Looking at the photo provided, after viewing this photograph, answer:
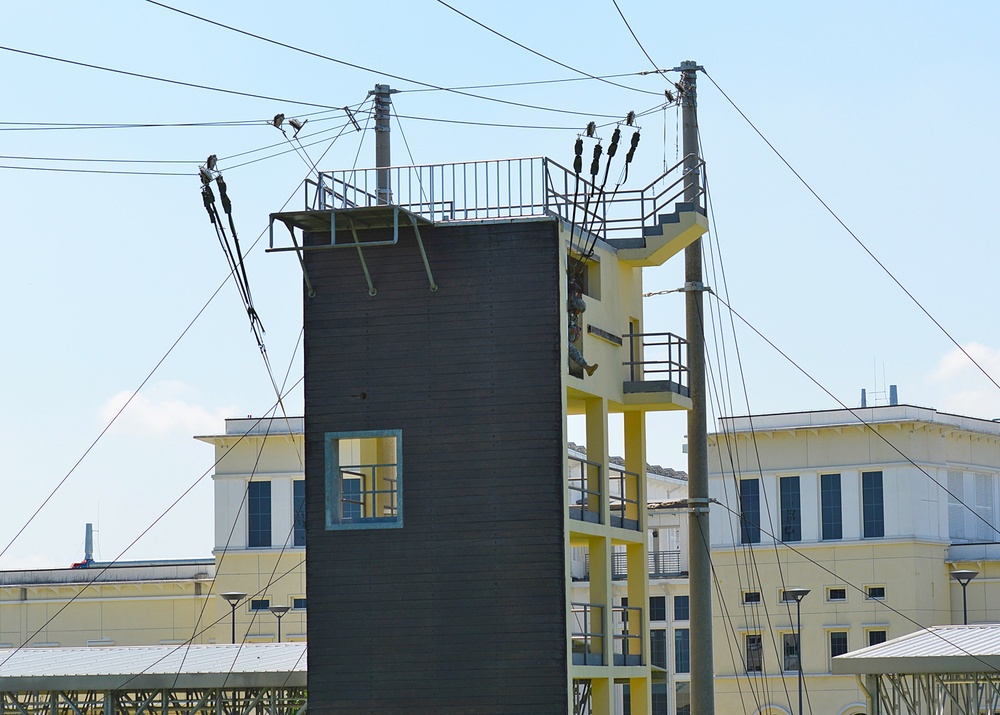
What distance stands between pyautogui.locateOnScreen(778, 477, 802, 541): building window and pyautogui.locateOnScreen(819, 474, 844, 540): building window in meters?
0.99

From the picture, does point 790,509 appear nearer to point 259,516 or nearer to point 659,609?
point 659,609

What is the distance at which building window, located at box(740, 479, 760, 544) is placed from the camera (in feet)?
247

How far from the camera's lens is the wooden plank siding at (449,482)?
33125 millimetres

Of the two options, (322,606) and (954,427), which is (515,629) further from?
(954,427)

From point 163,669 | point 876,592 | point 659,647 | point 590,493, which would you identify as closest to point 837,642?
point 876,592

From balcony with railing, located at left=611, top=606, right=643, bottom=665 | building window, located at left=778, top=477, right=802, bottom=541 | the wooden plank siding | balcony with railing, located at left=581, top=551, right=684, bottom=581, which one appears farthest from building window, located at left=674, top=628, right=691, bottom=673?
the wooden plank siding

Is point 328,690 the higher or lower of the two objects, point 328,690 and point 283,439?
the lower

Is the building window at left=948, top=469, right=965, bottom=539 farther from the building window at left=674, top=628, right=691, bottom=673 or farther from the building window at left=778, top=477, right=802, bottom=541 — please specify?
the building window at left=674, top=628, right=691, bottom=673

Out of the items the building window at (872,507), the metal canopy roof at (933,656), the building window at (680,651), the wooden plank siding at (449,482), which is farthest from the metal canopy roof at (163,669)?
the building window at (872,507)

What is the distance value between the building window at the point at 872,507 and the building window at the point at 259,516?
82.3ft

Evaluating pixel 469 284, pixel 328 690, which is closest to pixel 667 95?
pixel 469 284

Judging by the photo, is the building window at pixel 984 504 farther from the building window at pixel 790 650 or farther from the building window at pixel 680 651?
the building window at pixel 680 651

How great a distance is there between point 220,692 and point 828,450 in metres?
38.5

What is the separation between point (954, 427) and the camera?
72.9 m
